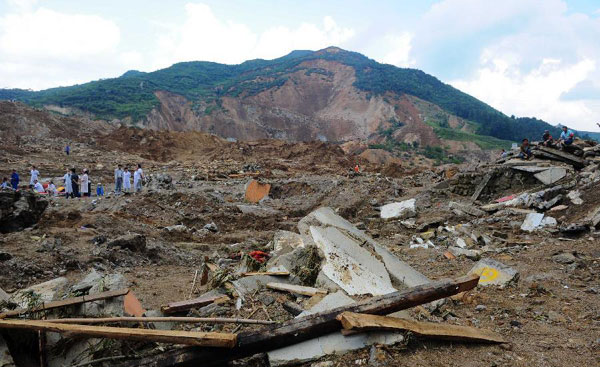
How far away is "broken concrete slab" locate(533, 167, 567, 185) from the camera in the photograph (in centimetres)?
912

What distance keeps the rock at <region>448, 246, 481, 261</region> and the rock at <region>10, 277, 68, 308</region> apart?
5.35 meters

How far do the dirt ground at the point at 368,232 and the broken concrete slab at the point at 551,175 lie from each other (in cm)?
139

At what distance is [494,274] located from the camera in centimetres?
442

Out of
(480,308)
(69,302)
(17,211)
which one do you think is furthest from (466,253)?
(17,211)

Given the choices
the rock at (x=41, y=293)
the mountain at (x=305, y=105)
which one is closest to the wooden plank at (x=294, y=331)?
the rock at (x=41, y=293)

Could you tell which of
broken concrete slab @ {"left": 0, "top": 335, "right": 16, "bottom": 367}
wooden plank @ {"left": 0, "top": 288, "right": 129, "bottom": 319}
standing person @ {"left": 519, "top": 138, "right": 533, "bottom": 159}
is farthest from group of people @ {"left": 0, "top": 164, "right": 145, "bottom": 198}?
standing person @ {"left": 519, "top": 138, "right": 533, "bottom": 159}

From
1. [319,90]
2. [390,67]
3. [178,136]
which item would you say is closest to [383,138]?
[319,90]

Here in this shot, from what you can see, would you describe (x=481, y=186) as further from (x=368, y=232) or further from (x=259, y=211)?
(x=259, y=211)

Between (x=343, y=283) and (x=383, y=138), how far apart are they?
44114 mm

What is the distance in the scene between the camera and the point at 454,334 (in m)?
2.82

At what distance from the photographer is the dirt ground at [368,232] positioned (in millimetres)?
2906

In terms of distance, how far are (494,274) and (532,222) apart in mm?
3710

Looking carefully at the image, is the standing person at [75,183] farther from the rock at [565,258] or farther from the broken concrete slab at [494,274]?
the rock at [565,258]

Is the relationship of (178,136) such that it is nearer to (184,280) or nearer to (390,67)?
(184,280)
